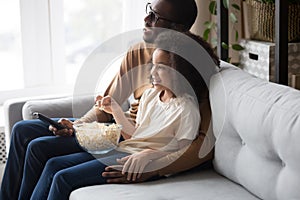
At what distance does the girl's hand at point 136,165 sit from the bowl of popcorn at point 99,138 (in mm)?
175

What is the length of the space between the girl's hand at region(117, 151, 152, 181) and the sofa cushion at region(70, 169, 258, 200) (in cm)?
3

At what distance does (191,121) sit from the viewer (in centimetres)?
206

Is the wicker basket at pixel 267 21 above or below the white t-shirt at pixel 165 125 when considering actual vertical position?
above

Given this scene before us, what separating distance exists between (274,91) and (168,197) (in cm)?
50

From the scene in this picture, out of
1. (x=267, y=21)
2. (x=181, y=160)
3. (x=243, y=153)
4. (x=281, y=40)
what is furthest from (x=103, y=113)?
(x=267, y=21)

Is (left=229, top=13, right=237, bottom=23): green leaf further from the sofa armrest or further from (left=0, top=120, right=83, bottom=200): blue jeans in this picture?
(left=0, top=120, right=83, bottom=200): blue jeans

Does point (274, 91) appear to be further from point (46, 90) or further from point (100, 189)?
point (46, 90)

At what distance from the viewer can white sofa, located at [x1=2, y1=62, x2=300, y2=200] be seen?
1.73 metres

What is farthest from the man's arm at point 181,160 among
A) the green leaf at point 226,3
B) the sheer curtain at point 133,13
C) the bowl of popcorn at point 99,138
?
the sheer curtain at point 133,13

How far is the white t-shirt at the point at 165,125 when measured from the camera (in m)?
2.06

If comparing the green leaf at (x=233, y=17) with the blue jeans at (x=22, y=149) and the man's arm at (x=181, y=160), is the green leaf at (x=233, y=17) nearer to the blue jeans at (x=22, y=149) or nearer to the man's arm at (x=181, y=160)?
the man's arm at (x=181, y=160)

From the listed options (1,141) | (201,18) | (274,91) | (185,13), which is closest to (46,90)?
(1,141)

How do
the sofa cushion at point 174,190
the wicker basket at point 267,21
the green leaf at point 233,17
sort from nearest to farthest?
the sofa cushion at point 174,190 → the wicker basket at point 267,21 → the green leaf at point 233,17

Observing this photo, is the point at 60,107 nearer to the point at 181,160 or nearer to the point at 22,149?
the point at 22,149
